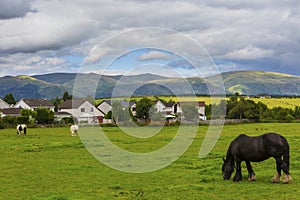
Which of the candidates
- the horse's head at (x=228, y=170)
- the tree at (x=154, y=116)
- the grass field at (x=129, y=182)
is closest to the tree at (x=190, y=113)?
the tree at (x=154, y=116)

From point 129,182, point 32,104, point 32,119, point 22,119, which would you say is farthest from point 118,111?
point 32,104

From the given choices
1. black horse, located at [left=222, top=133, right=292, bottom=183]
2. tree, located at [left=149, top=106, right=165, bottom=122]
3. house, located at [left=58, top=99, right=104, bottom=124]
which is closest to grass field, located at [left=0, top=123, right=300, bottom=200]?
black horse, located at [left=222, top=133, right=292, bottom=183]

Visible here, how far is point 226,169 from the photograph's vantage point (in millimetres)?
15273

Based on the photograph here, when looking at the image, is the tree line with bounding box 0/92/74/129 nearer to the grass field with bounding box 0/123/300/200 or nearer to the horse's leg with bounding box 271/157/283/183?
the grass field with bounding box 0/123/300/200

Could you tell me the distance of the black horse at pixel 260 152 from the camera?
14.0 meters

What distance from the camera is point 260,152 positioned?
14398 millimetres

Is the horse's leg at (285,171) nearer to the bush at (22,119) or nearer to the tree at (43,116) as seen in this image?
the bush at (22,119)

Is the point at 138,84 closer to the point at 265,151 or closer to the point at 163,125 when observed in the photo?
the point at 265,151

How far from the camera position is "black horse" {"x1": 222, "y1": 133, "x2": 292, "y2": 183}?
45.9ft

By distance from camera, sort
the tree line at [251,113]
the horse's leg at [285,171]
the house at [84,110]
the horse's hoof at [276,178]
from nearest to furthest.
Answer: the horse's leg at [285,171] → the horse's hoof at [276,178] → the tree line at [251,113] → the house at [84,110]

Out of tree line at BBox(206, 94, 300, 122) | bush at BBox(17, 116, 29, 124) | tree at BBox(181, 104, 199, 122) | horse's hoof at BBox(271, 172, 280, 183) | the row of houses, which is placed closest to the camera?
horse's hoof at BBox(271, 172, 280, 183)

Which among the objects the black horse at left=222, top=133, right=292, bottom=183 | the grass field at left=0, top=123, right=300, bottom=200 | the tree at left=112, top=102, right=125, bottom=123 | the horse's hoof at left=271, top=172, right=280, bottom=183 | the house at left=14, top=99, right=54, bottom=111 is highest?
the house at left=14, top=99, right=54, bottom=111

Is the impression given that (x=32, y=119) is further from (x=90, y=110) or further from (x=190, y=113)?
(x=190, y=113)

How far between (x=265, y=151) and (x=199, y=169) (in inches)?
182
